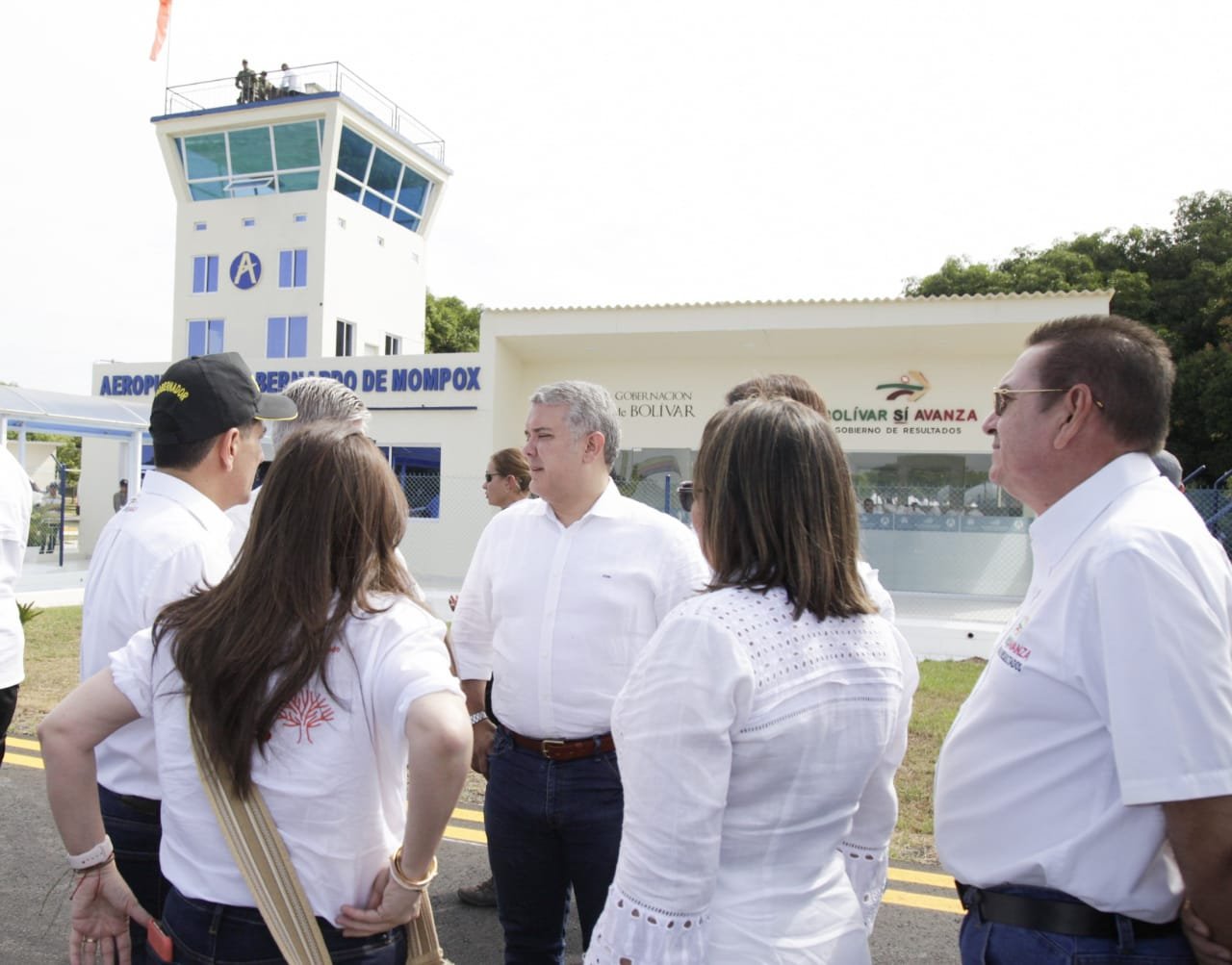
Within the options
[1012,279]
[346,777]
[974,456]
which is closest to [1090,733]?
[346,777]

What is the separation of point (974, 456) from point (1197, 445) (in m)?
11.1

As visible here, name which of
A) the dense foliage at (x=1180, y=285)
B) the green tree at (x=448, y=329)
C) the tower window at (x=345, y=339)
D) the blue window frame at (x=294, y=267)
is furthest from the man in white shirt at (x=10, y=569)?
the green tree at (x=448, y=329)

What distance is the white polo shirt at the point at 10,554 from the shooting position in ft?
10.6

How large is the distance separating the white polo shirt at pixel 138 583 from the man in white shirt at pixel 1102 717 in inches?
73.1

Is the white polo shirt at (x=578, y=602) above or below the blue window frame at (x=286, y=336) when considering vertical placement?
→ below

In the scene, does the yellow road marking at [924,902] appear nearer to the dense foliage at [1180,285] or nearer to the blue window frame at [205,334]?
the dense foliage at [1180,285]

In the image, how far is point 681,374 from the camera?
56.5 feet

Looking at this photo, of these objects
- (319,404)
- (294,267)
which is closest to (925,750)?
(319,404)

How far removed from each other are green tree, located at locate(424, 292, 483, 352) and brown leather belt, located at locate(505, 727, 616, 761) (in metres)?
38.3

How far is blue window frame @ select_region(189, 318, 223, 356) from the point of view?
24.7 meters

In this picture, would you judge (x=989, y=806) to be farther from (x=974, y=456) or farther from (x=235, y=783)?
(x=974, y=456)

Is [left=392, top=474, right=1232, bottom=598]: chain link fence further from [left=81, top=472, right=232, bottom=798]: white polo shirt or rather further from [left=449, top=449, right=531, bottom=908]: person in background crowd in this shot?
[left=81, top=472, right=232, bottom=798]: white polo shirt

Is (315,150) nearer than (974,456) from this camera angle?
No

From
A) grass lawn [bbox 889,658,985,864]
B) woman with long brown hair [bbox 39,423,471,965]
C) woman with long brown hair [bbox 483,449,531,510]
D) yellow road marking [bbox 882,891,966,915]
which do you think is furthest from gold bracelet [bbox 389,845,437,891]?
woman with long brown hair [bbox 483,449,531,510]
